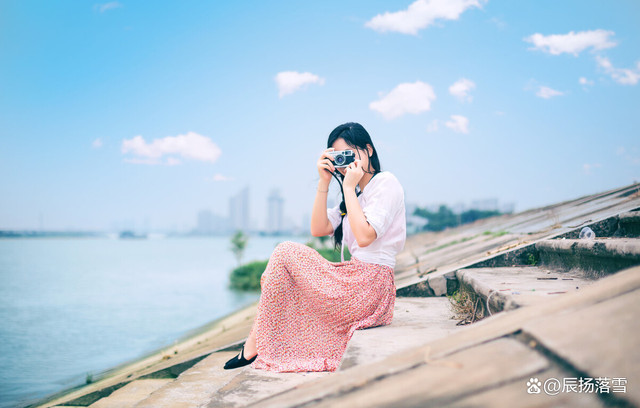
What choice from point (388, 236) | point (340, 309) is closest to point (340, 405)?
point (340, 309)

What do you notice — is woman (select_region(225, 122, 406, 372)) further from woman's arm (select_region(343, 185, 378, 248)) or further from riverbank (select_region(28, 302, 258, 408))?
riverbank (select_region(28, 302, 258, 408))

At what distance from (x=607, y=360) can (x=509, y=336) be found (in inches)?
10.2

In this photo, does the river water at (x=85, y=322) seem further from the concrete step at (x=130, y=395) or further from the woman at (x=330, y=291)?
the woman at (x=330, y=291)

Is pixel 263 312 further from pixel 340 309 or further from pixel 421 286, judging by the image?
pixel 421 286

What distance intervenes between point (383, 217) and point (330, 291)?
0.44 meters

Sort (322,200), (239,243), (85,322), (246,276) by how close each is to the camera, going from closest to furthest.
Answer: (322,200)
(85,322)
(246,276)
(239,243)

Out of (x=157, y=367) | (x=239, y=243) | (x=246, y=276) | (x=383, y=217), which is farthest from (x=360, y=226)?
(x=239, y=243)

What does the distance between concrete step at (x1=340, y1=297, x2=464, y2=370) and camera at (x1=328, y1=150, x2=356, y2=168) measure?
85 centimetres

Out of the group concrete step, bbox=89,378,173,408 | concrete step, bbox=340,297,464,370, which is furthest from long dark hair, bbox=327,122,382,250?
concrete step, bbox=89,378,173,408

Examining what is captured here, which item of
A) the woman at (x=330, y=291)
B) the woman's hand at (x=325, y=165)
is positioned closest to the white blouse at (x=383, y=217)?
the woman at (x=330, y=291)

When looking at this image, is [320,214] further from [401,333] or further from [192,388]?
[192,388]

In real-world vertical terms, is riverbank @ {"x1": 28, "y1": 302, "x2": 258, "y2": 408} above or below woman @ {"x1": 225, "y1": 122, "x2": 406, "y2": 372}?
below

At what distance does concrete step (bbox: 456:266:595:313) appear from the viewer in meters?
1.43

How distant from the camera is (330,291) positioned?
189 cm
